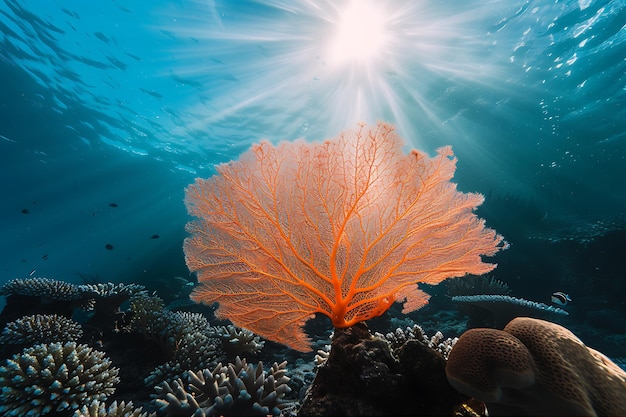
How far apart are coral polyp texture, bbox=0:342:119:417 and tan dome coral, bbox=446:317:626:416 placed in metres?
5.10

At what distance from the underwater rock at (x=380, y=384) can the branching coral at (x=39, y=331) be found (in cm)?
606

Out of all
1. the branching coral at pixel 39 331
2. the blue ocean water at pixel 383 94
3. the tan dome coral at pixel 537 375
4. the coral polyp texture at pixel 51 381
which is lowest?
the coral polyp texture at pixel 51 381

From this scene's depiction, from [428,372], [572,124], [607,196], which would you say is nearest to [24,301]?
[428,372]

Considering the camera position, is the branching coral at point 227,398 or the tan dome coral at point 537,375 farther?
the branching coral at point 227,398

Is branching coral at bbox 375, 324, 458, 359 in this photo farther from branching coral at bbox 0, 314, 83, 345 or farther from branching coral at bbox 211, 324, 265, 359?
branching coral at bbox 0, 314, 83, 345

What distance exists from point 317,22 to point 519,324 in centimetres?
1441

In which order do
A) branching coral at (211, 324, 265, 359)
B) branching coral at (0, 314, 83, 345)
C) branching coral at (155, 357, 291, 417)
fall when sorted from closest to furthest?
branching coral at (155, 357, 291, 417), branching coral at (0, 314, 83, 345), branching coral at (211, 324, 265, 359)

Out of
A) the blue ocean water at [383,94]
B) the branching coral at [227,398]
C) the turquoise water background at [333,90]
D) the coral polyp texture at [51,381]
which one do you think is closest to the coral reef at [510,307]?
the blue ocean water at [383,94]

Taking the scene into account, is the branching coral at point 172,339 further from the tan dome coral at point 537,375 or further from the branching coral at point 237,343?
the tan dome coral at point 537,375

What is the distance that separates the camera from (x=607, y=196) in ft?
83.4

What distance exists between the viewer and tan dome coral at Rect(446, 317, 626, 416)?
1.66 meters

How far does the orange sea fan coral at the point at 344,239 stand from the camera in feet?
10.6

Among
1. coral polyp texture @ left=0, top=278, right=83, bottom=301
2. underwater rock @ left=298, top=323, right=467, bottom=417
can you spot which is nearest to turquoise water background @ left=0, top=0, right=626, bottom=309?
coral polyp texture @ left=0, top=278, right=83, bottom=301

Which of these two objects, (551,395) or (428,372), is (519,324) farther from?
(428,372)
